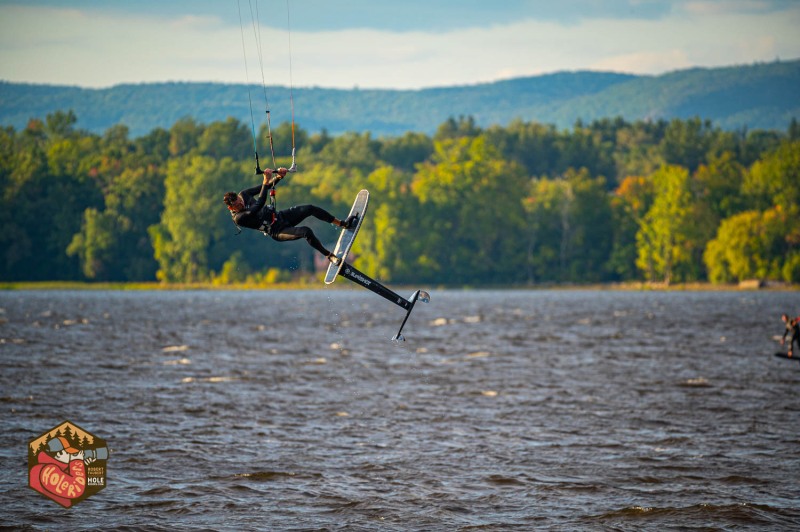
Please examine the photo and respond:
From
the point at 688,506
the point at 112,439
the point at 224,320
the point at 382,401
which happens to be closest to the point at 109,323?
the point at 224,320

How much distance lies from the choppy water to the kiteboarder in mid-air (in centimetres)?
829

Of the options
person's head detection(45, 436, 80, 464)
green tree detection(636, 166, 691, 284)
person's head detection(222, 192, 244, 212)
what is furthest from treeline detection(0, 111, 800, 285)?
person's head detection(222, 192, 244, 212)

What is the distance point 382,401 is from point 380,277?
417 ft

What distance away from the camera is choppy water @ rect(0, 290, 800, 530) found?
93.5 feet

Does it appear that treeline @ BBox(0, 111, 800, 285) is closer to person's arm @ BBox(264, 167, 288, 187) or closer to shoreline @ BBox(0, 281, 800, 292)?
shoreline @ BBox(0, 281, 800, 292)

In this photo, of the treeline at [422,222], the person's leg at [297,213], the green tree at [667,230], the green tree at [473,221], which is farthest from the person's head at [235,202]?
the green tree at [667,230]

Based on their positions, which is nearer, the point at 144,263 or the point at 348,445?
the point at 348,445

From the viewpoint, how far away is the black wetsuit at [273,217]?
71.3ft

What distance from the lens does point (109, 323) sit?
101 m

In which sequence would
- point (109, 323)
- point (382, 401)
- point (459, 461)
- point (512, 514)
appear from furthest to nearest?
point (109, 323)
point (382, 401)
point (459, 461)
point (512, 514)

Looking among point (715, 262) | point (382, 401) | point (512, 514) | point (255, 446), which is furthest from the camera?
point (715, 262)

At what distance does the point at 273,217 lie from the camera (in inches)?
869

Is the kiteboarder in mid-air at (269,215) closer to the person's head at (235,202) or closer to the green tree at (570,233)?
the person's head at (235,202)

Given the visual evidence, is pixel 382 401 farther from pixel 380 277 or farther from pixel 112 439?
pixel 380 277
